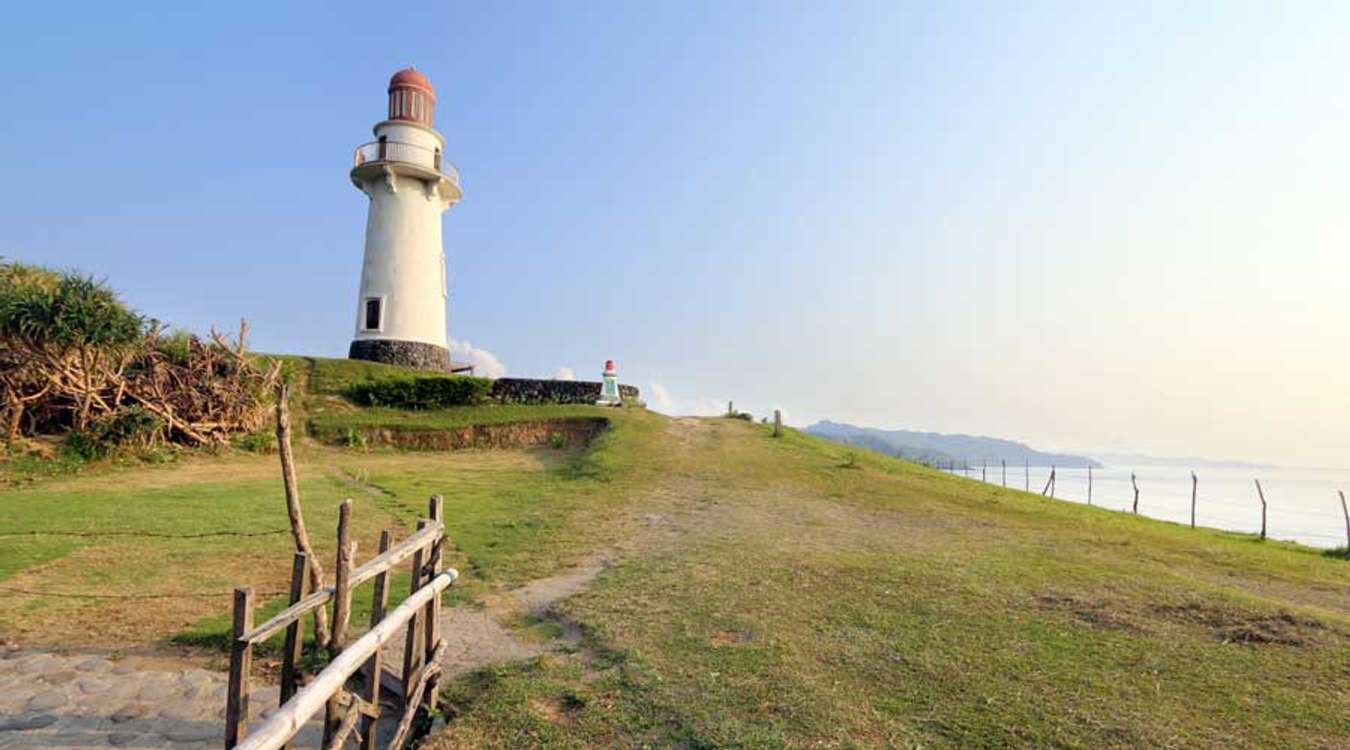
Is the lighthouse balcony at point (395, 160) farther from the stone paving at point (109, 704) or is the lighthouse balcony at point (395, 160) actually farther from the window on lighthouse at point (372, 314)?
the stone paving at point (109, 704)

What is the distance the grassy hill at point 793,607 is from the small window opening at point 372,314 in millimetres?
13165

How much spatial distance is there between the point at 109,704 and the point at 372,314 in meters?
25.1

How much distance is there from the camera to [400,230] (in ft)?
94.0

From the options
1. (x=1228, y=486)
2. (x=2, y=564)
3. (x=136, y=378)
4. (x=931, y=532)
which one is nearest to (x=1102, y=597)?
(x=931, y=532)

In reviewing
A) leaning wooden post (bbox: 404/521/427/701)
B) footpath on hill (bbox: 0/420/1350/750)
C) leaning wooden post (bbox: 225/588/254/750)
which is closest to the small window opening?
footpath on hill (bbox: 0/420/1350/750)

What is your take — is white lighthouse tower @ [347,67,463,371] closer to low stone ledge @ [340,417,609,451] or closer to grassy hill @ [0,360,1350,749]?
low stone ledge @ [340,417,609,451]

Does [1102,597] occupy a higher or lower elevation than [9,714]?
higher

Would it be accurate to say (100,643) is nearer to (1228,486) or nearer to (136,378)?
(136,378)

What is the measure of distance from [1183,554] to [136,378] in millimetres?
22764

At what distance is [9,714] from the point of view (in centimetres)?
502

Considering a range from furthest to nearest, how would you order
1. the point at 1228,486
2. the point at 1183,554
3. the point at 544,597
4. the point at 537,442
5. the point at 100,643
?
1. the point at 1228,486
2. the point at 537,442
3. the point at 1183,554
4. the point at 544,597
5. the point at 100,643

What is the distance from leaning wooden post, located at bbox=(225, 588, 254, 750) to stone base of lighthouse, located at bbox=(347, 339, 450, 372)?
86.2 feet

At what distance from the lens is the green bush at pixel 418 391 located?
25.0m

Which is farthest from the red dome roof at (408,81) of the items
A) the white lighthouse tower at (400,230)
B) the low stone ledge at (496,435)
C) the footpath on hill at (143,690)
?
the footpath on hill at (143,690)
